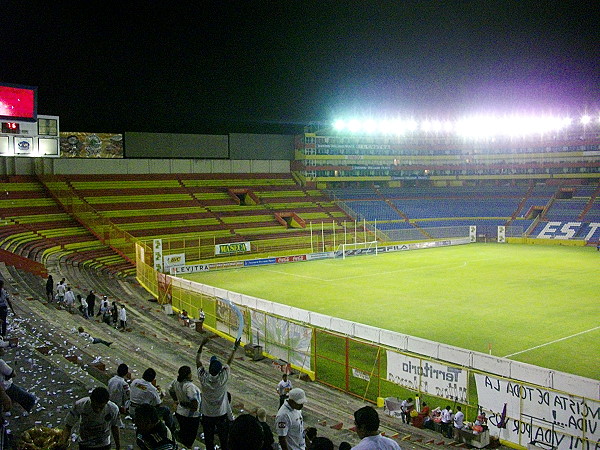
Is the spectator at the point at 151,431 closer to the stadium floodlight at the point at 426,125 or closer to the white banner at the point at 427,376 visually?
the white banner at the point at 427,376

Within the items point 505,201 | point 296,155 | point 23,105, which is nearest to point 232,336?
point 23,105

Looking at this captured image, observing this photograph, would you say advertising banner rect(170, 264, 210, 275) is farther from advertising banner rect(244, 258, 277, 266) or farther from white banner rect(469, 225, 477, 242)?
white banner rect(469, 225, 477, 242)

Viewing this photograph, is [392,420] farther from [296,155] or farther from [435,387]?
[296,155]

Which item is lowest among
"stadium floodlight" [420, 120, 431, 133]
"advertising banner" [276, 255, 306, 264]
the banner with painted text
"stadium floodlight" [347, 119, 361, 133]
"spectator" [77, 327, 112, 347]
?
"advertising banner" [276, 255, 306, 264]

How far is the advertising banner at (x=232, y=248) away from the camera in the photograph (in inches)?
1843

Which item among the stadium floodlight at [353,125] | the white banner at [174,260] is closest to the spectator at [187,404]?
the white banner at [174,260]

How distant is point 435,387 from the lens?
15125 millimetres

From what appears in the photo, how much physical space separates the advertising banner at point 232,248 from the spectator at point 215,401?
39124mm

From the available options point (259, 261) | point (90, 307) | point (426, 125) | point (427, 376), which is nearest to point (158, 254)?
point (259, 261)

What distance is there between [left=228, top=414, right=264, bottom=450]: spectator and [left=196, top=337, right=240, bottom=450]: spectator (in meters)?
2.95

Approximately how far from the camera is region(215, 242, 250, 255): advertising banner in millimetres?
46812

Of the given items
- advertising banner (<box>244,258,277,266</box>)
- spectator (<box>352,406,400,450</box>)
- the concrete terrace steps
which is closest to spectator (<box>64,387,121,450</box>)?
spectator (<box>352,406,400,450</box>)

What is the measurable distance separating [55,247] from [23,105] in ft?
48.8

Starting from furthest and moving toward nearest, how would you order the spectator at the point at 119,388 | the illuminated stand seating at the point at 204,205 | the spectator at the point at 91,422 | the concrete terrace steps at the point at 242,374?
the illuminated stand seating at the point at 204,205, the concrete terrace steps at the point at 242,374, the spectator at the point at 119,388, the spectator at the point at 91,422
